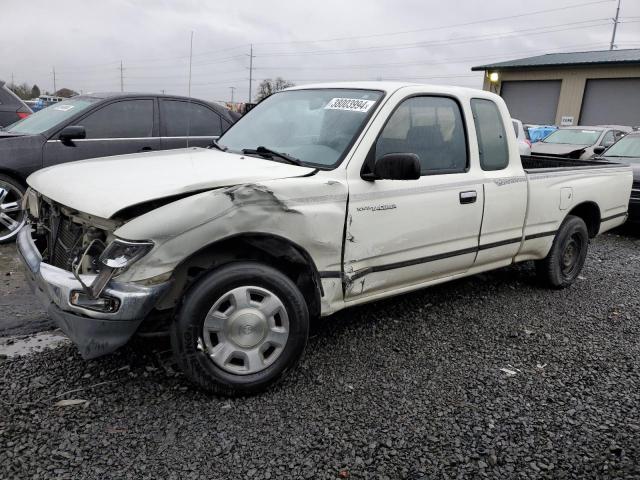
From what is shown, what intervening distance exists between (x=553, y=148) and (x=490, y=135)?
9.92m

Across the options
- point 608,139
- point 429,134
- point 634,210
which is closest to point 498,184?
point 429,134

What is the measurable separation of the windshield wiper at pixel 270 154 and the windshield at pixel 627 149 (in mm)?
7883

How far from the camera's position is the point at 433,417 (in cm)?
289

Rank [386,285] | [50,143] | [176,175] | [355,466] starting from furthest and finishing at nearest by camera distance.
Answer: [50,143]
[386,285]
[176,175]
[355,466]

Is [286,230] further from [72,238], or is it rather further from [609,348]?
[609,348]

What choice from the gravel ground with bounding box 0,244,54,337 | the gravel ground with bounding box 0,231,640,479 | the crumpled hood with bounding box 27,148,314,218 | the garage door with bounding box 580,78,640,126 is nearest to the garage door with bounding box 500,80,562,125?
the garage door with bounding box 580,78,640,126

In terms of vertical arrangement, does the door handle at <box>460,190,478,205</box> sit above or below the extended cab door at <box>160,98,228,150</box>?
below

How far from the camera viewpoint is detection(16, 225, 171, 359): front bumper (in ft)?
8.51

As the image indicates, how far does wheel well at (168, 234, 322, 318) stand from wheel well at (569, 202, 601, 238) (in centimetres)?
332

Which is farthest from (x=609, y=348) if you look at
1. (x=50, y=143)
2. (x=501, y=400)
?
(x=50, y=143)

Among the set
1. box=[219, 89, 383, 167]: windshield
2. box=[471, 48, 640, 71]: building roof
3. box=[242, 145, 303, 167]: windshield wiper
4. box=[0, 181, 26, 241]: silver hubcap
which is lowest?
box=[0, 181, 26, 241]: silver hubcap

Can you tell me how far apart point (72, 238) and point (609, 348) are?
146 inches

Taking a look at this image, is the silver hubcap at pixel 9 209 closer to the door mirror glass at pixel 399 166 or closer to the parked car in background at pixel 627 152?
the door mirror glass at pixel 399 166

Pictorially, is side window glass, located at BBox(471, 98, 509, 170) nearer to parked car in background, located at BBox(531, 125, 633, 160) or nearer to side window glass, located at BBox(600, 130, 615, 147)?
parked car in background, located at BBox(531, 125, 633, 160)
